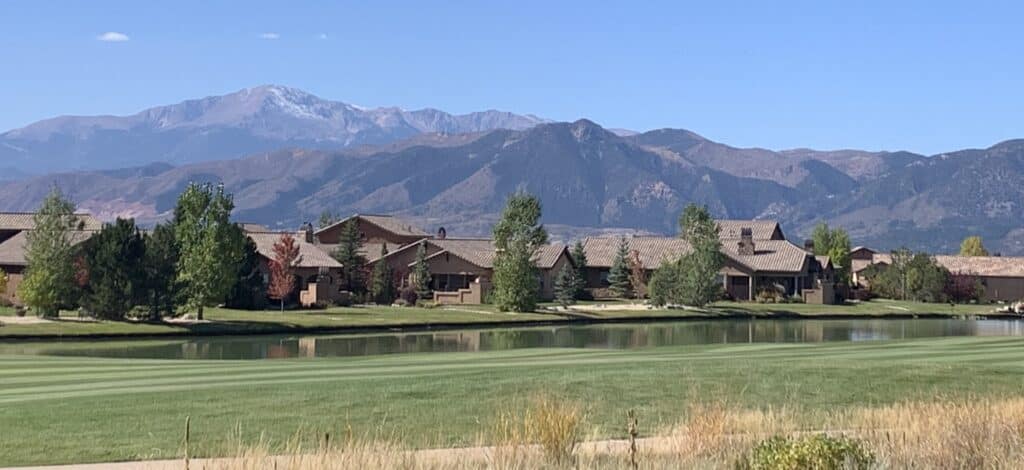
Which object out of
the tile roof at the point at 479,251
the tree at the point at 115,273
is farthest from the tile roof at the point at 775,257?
the tree at the point at 115,273

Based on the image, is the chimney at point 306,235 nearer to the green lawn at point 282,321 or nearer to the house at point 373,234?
the house at point 373,234

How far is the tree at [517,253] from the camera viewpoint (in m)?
75.6

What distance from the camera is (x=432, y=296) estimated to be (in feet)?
290

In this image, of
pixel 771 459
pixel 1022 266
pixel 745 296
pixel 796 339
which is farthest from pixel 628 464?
pixel 1022 266

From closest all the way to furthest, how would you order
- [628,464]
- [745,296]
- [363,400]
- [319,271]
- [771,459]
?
[771,459]
[628,464]
[363,400]
[319,271]
[745,296]

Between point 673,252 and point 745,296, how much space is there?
20.9 ft

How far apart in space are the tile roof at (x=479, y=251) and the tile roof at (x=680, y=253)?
5593 mm

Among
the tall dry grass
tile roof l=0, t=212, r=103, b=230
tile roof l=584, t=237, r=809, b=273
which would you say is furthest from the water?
tile roof l=0, t=212, r=103, b=230

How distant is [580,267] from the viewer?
9912 cm

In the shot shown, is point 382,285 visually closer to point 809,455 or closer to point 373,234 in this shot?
point 373,234

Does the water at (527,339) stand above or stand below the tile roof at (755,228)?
below

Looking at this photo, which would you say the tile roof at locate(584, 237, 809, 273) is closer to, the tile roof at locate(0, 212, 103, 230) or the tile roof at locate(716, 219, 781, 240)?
the tile roof at locate(716, 219, 781, 240)

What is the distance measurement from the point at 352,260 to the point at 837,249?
47.4m

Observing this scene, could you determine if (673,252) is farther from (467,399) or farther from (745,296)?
(467,399)
